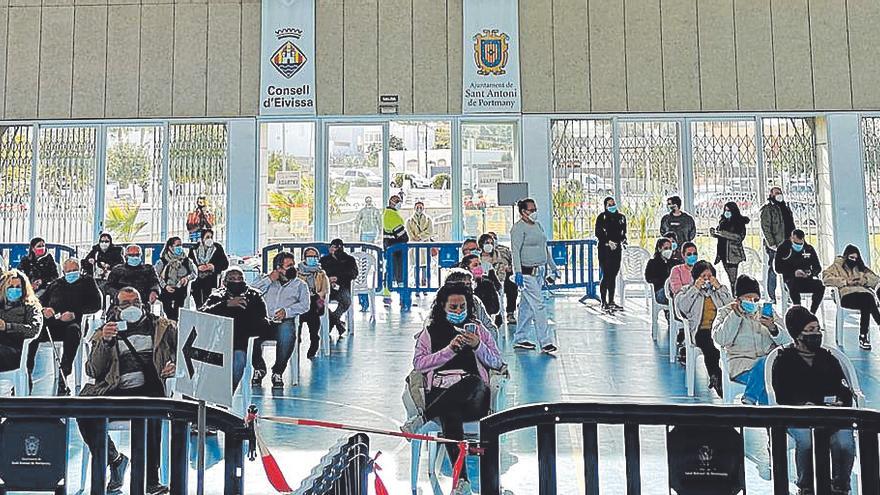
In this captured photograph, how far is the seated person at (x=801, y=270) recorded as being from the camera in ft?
27.8

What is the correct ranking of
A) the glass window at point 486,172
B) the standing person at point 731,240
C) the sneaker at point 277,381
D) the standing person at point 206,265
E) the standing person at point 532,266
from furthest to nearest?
the glass window at point 486,172 < the standing person at point 731,240 < the standing person at point 206,265 < the standing person at point 532,266 < the sneaker at point 277,381

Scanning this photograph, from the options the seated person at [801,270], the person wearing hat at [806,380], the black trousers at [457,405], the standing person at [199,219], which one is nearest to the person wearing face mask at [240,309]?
the black trousers at [457,405]

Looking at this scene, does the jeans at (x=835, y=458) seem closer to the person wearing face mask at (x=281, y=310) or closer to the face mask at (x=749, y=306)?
the face mask at (x=749, y=306)

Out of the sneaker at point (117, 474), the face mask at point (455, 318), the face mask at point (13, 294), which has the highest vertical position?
the face mask at point (13, 294)

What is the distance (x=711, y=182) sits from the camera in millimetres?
13031

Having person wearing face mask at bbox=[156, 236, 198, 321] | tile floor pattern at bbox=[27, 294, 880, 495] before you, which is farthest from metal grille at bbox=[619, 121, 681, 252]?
person wearing face mask at bbox=[156, 236, 198, 321]

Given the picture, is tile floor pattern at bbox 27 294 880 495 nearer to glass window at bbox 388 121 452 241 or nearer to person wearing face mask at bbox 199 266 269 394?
person wearing face mask at bbox 199 266 269 394

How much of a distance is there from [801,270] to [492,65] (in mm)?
6331

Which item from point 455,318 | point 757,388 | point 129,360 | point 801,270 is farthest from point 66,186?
point 757,388

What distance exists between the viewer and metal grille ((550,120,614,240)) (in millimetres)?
13031

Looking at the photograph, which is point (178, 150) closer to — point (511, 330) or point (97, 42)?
point (97, 42)

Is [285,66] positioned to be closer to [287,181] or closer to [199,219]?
[287,181]

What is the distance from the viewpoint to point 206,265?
348 inches

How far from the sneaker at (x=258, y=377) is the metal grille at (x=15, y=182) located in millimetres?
8645
